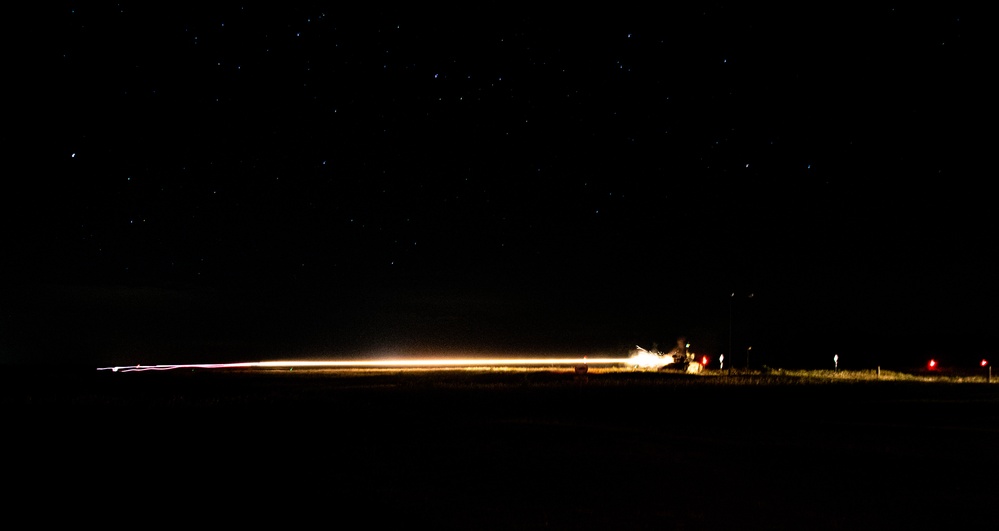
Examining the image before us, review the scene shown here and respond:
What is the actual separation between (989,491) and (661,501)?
4.19m

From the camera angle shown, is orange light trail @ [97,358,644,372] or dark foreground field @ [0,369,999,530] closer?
dark foreground field @ [0,369,999,530]

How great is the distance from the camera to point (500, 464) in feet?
40.7

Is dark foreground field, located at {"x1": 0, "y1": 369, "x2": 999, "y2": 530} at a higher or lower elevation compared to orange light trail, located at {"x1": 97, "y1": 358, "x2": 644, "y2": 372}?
lower

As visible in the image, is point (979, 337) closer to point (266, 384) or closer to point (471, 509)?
point (266, 384)

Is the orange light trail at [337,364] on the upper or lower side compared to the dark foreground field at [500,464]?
upper

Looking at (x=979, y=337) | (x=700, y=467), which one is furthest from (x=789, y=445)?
(x=979, y=337)

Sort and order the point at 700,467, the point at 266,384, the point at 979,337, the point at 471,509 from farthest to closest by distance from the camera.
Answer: the point at 979,337, the point at 266,384, the point at 700,467, the point at 471,509

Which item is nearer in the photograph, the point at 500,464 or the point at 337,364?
the point at 500,464

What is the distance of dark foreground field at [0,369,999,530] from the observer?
9.04 m

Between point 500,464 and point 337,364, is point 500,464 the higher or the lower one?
the lower one

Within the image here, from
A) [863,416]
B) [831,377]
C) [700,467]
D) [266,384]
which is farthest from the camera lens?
[831,377]

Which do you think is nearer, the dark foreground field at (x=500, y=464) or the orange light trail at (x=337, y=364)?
the dark foreground field at (x=500, y=464)

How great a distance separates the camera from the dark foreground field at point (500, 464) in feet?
29.7

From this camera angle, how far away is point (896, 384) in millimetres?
34219
